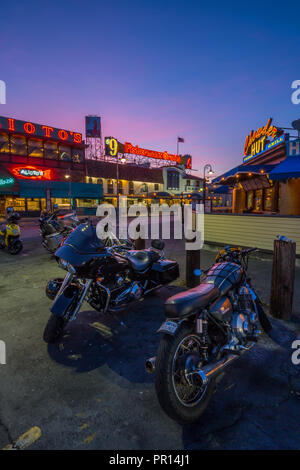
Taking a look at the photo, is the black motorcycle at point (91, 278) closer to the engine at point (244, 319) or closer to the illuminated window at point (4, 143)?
the engine at point (244, 319)

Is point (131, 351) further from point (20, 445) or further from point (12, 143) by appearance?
point (12, 143)

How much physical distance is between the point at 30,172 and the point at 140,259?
104ft

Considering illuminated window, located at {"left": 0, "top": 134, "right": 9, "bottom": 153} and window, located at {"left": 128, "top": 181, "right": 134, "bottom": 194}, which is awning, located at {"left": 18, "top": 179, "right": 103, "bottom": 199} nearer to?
illuminated window, located at {"left": 0, "top": 134, "right": 9, "bottom": 153}

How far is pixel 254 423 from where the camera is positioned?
2182mm

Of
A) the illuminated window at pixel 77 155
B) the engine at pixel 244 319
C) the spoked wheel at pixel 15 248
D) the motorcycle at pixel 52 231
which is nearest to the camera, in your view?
the engine at pixel 244 319

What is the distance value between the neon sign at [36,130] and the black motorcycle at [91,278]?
3398 centimetres

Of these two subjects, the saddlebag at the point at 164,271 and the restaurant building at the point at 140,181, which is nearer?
the saddlebag at the point at 164,271

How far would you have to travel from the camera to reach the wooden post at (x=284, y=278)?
4.00 metres

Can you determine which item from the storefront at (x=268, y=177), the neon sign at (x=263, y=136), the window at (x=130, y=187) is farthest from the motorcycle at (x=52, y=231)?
the window at (x=130, y=187)

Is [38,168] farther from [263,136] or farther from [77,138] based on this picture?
[263,136]

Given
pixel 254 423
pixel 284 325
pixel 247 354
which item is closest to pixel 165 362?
pixel 254 423

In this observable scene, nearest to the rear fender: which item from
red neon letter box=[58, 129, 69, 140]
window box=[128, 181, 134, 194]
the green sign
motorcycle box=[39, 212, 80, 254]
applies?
motorcycle box=[39, 212, 80, 254]

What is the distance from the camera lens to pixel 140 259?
455 centimetres

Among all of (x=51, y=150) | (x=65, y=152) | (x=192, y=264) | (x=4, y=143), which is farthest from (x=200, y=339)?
(x=65, y=152)
